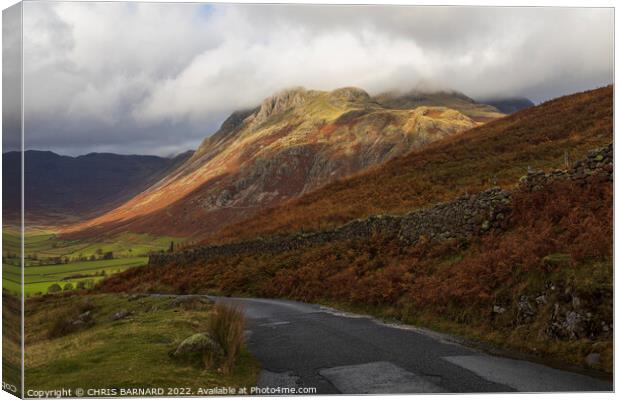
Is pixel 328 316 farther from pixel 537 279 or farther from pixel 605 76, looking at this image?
pixel 605 76

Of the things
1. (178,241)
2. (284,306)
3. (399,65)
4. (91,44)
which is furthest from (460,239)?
(91,44)

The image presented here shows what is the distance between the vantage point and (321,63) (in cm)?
1320

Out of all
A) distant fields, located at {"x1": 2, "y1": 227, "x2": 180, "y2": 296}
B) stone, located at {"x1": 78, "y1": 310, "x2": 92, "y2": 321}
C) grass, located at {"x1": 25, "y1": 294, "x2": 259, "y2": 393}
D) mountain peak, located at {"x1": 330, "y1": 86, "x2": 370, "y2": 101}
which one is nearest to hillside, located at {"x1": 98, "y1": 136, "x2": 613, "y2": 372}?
distant fields, located at {"x1": 2, "y1": 227, "x2": 180, "y2": 296}

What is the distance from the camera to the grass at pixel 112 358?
9.81 meters

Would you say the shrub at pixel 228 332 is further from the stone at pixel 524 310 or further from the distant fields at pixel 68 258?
the stone at pixel 524 310

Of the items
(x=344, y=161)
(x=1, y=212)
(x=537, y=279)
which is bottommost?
(x=537, y=279)

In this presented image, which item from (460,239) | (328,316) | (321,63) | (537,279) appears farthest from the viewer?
(460,239)

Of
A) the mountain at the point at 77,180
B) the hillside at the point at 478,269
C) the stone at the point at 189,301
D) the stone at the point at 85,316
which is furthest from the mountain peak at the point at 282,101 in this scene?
the stone at the point at 85,316

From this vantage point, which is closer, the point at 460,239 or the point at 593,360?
the point at 593,360

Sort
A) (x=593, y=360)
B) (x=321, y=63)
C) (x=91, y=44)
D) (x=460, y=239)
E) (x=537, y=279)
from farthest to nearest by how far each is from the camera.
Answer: (x=460, y=239) < (x=321, y=63) < (x=537, y=279) < (x=91, y=44) < (x=593, y=360)

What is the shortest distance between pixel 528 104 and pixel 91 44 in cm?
1302

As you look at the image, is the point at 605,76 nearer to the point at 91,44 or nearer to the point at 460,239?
the point at 460,239

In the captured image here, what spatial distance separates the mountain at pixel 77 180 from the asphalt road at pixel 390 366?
4651mm

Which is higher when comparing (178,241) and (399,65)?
(399,65)
